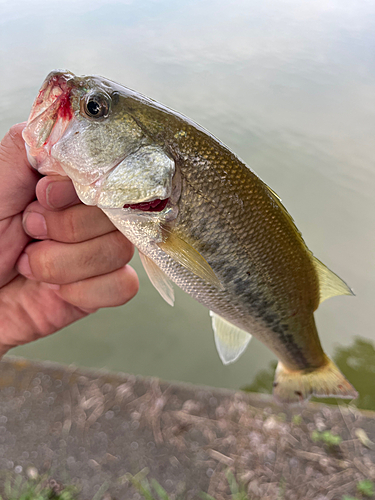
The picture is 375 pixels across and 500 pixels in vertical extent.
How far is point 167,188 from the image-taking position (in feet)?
4.08

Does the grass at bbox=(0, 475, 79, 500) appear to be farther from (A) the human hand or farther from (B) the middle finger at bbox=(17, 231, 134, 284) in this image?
(B) the middle finger at bbox=(17, 231, 134, 284)

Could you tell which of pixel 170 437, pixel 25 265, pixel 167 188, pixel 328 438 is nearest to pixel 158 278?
pixel 167 188

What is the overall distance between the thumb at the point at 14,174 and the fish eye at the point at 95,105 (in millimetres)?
310

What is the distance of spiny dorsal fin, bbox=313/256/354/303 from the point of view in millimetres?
1540

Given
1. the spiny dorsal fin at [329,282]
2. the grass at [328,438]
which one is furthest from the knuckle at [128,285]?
the grass at [328,438]

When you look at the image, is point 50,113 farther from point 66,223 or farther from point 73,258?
point 73,258

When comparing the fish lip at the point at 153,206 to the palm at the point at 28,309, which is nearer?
the fish lip at the point at 153,206

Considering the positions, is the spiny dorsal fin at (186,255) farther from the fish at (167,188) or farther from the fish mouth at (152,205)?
the fish mouth at (152,205)

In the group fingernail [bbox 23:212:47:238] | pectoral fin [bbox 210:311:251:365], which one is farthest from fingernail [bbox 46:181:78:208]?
pectoral fin [bbox 210:311:251:365]

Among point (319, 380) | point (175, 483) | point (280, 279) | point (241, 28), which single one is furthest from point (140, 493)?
point (241, 28)

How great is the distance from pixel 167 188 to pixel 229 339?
1.01 meters

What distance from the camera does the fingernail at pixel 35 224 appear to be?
57.2 inches

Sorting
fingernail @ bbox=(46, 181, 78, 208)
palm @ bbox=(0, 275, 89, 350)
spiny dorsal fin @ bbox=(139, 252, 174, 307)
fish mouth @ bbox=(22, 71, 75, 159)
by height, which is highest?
fish mouth @ bbox=(22, 71, 75, 159)

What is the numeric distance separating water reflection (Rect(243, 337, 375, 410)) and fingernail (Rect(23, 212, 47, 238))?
277 centimetres
